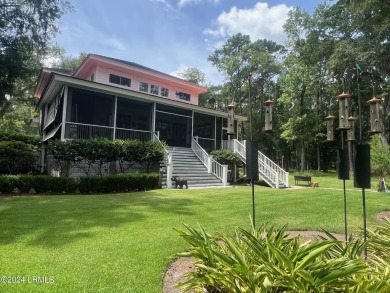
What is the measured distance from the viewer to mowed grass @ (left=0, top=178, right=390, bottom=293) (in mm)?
3375

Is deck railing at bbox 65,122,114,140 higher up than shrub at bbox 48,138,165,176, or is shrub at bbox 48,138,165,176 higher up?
deck railing at bbox 65,122,114,140

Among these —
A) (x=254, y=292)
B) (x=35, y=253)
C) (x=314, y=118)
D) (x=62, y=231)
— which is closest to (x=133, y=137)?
(x=62, y=231)

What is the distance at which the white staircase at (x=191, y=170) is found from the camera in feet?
48.0

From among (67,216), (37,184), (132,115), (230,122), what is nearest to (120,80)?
(132,115)

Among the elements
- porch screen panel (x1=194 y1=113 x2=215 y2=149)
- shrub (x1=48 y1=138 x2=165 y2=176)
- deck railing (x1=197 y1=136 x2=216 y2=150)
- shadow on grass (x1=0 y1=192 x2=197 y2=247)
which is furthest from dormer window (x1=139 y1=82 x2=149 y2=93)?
shadow on grass (x1=0 y1=192 x2=197 y2=247)

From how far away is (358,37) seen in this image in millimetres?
26875

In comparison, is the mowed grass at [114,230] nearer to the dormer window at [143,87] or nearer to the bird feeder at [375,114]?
the bird feeder at [375,114]

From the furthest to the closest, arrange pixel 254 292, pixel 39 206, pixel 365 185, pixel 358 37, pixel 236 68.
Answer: pixel 236 68, pixel 358 37, pixel 39 206, pixel 365 185, pixel 254 292

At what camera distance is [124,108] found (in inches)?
747

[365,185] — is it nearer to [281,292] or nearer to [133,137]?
[281,292]

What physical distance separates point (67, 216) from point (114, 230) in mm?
1945

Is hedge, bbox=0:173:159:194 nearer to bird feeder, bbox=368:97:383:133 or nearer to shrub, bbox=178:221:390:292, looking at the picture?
shrub, bbox=178:221:390:292

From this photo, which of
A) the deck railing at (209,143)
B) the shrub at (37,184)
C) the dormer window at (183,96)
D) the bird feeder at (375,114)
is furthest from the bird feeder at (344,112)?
the dormer window at (183,96)

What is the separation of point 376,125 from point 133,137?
13905mm
